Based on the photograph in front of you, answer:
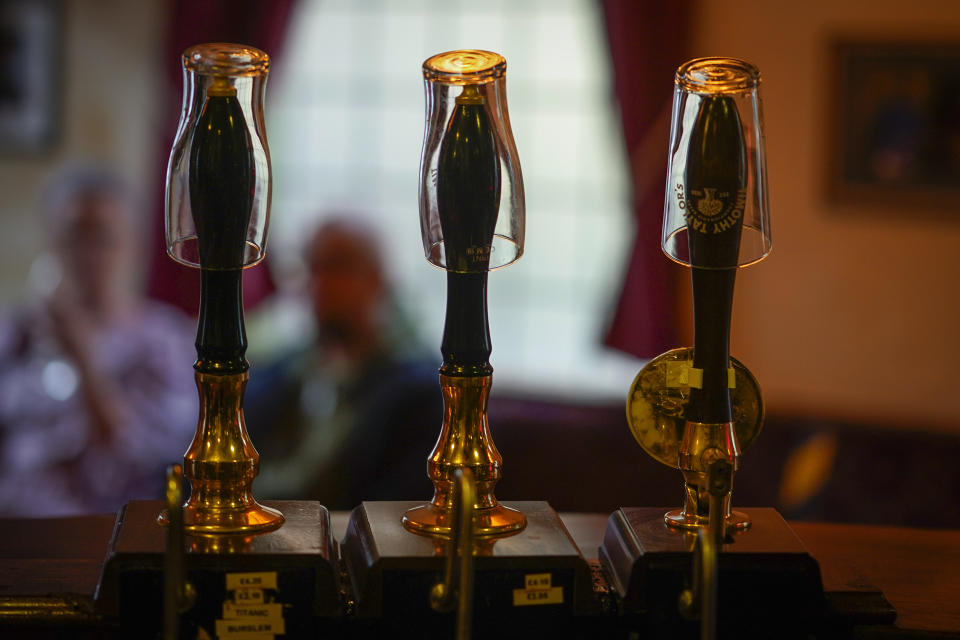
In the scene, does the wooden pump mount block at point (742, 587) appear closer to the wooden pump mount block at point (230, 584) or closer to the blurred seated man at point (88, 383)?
the wooden pump mount block at point (230, 584)

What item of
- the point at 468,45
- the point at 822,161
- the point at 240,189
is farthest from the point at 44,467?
the point at 822,161

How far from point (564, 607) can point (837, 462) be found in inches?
87.7

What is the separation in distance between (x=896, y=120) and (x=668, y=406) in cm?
294

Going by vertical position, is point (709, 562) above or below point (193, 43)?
below

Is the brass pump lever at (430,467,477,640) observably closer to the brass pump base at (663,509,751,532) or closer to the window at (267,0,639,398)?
the brass pump base at (663,509,751,532)

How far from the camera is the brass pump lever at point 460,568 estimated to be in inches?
27.5

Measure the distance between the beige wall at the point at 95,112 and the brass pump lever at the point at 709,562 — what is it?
11.2 feet

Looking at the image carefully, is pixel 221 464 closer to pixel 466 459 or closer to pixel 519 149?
pixel 466 459

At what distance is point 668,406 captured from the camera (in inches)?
33.5

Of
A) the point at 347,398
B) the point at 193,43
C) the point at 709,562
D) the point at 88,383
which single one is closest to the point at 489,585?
the point at 709,562

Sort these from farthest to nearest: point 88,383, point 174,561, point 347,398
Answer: point 88,383
point 347,398
point 174,561

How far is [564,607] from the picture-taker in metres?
0.78

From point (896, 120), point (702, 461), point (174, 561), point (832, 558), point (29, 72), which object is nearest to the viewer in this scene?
point (174, 561)

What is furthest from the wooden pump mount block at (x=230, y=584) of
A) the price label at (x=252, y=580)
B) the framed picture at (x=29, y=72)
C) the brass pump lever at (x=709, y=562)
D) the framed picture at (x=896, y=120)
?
the framed picture at (x=29, y=72)
